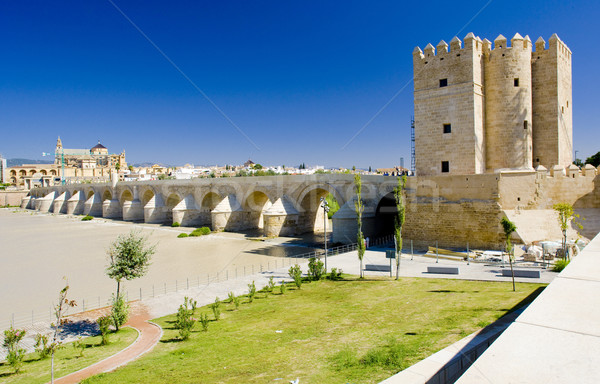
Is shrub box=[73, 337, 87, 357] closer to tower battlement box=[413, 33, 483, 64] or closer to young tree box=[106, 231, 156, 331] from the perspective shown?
young tree box=[106, 231, 156, 331]

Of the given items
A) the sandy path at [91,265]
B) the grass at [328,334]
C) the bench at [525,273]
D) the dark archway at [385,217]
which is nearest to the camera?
the grass at [328,334]

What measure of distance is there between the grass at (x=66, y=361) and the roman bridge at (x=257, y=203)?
15214 mm

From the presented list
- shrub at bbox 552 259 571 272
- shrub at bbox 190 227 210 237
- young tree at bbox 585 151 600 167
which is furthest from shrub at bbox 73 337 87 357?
young tree at bbox 585 151 600 167

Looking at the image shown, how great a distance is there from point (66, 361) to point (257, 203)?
27.3 m

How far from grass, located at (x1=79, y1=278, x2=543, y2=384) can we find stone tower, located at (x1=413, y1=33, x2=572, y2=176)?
352 inches

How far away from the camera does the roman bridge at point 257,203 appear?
23.1m

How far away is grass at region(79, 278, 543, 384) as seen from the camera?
21.7 feet

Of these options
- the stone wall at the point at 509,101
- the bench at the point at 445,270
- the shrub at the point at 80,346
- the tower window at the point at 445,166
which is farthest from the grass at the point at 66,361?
the stone wall at the point at 509,101

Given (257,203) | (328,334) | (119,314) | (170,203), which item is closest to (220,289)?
(119,314)

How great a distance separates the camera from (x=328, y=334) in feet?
27.7

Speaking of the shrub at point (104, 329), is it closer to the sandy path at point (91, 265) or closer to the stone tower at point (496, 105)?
the sandy path at point (91, 265)

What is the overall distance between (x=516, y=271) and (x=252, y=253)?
14.9 meters

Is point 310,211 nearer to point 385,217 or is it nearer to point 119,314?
point 385,217

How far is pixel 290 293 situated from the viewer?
41.8 feet
